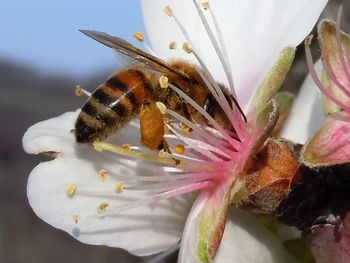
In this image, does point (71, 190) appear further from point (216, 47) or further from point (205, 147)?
point (216, 47)

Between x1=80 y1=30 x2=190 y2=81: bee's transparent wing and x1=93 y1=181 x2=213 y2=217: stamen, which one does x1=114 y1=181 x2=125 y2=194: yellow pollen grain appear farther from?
x1=80 y1=30 x2=190 y2=81: bee's transparent wing

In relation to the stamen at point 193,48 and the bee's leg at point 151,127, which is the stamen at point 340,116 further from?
the bee's leg at point 151,127

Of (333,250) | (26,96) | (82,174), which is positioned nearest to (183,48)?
(82,174)

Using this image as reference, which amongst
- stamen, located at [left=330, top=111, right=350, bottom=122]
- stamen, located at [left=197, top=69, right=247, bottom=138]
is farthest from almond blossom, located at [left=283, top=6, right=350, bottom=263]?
stamen, located at [left=197, top=69, right=247, bottom=138]

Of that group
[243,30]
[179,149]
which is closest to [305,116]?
[243,30]

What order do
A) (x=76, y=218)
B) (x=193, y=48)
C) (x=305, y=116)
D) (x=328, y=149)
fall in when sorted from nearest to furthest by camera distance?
(x=328, y=149) < (x=76, y=218) < (x=193, y=48) < (x=305, y=116)

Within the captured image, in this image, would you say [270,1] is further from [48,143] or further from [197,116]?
[48,143]
